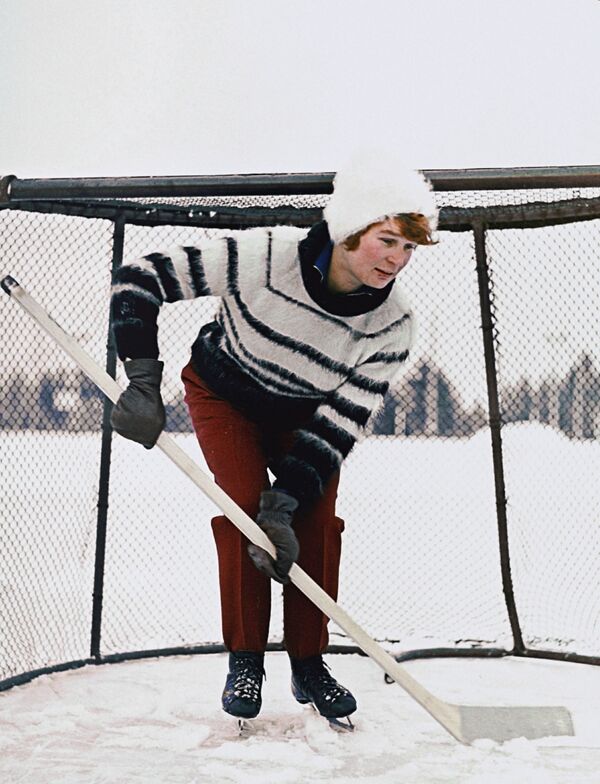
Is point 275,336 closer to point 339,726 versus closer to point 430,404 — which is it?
point 339,726

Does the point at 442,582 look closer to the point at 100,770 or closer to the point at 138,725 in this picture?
the point at 138,725

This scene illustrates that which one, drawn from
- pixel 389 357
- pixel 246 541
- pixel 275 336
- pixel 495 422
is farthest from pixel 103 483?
pixel 495 422

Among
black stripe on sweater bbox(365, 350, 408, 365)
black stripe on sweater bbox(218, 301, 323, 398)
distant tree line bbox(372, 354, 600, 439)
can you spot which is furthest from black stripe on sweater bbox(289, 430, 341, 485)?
distant tree line bbox(372, 354, 600, 439)

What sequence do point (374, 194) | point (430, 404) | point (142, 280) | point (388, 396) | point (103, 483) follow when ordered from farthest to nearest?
point (430, 404)
point (388, 396)
point (103, 483)
point (142, 280)
point (374, 194)

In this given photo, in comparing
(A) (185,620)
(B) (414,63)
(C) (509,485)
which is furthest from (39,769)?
(B) (414,63)

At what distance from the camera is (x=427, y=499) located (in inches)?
303

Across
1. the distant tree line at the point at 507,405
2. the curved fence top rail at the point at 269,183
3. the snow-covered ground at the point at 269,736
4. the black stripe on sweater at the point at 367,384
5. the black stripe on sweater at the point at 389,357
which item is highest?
the curved fence top rail at the point at 269,183

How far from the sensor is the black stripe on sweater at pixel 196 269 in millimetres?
1827

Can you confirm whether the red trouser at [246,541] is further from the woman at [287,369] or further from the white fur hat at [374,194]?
the white fur hat at [374,194]

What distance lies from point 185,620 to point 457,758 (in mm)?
1668

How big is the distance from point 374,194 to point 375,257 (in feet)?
0.41

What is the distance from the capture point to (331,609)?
5.84 feet

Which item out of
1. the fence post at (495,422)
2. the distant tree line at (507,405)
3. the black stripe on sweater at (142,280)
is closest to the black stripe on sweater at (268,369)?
the black stripe on sweater at (142,280)

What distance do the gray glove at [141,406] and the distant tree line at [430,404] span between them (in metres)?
0.64
